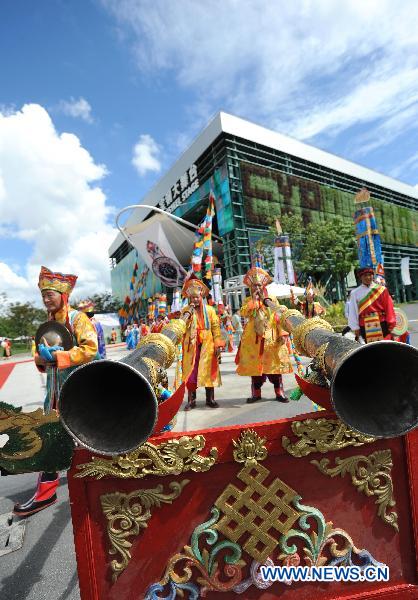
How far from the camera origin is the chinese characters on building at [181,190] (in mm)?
32000

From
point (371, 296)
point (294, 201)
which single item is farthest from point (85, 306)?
point (294, 201)

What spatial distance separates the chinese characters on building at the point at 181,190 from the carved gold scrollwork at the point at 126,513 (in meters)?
32.3

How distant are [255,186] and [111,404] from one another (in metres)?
29.1

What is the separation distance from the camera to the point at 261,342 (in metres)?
5.18

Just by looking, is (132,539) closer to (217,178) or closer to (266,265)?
(266,265)

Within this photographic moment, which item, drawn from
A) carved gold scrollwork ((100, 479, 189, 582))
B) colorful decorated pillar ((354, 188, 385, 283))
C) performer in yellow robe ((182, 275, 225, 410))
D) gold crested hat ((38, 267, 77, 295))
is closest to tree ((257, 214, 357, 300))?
colorful decorated pillar ((354, 188, 385, 283))

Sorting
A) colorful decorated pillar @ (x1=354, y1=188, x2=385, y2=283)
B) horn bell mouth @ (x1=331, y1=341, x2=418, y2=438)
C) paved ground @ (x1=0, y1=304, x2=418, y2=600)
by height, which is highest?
colorful decorated pillar @ (x1=354, y1=188, x2=385, y2=283)

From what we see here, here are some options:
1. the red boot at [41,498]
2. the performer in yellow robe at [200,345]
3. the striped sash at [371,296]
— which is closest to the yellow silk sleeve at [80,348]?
the red boot at [41,498]

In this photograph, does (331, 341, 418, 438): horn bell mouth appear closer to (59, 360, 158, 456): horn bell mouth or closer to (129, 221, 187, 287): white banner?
(59, 360, 158, 456): horn bell mouth

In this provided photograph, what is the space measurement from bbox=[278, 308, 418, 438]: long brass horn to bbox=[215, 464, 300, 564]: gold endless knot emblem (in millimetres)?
374

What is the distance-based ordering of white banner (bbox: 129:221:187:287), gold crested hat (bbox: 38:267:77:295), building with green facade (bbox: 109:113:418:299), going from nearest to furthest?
1. gold crested hat (bbox: 38:267:77:295)
2. building with green facade (bbox: 109:113:418:299)
3. white banner (bbox: 129:221:187:287)

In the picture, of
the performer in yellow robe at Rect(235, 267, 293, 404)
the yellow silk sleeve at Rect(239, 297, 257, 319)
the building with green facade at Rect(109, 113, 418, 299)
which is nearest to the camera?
the performer in yellow robe at Rect(235, 267, 293, 404)

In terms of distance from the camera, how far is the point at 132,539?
4.11 ft

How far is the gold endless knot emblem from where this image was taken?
1.28 metres
